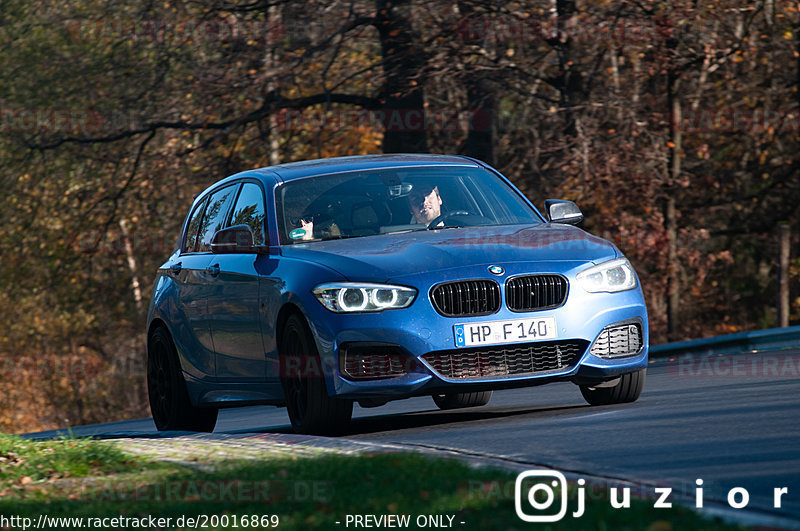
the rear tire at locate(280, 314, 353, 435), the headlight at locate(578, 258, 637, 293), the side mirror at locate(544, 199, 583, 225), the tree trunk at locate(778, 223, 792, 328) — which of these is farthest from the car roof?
the tree trunk at locate(778, 223, 792, 328)

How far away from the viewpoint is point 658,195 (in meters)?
25.6

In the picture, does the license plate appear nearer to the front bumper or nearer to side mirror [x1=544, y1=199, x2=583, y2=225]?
the front bumper

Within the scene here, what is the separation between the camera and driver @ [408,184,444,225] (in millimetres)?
9711

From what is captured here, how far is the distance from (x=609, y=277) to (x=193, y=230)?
397cm

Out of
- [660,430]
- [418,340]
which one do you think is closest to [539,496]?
[660,430]

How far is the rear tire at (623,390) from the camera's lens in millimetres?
9523

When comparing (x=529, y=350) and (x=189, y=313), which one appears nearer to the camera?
(x=529, y=350)

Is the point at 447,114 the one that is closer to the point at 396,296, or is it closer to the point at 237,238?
the point at 237,238

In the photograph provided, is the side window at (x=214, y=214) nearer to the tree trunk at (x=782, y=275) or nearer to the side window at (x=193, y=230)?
the side window at (x=193, y=230)

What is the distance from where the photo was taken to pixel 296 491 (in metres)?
5.94

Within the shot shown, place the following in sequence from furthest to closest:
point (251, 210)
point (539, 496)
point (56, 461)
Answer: point (251, 210) → point (56, 461) → point (539, 496)

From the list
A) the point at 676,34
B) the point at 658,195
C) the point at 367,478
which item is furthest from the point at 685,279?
the point at 367,478

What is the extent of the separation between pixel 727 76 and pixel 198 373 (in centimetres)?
1821

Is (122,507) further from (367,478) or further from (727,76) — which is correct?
(727,76)
